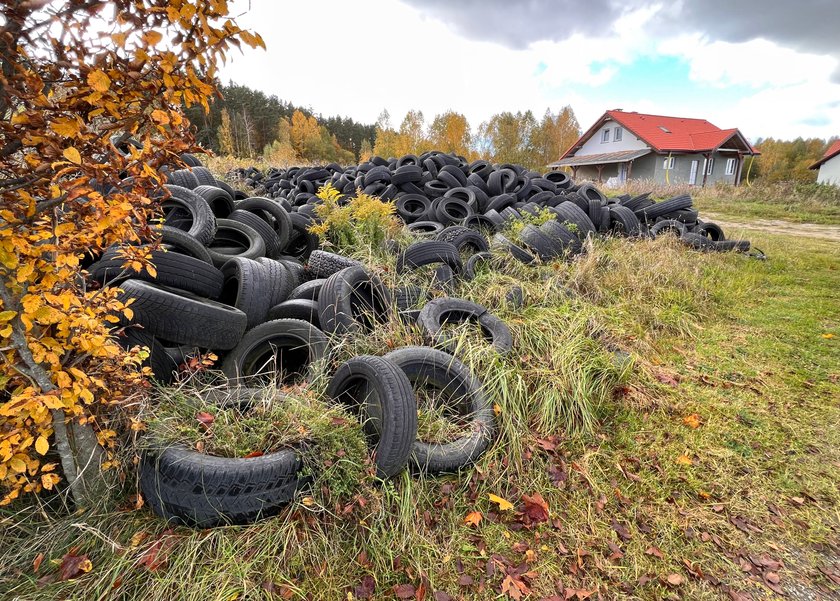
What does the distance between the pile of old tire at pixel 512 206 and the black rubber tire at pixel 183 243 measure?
2.84 m

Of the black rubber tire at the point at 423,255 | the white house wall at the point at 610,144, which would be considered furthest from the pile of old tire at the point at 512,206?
the white house wall at the point at 610,144

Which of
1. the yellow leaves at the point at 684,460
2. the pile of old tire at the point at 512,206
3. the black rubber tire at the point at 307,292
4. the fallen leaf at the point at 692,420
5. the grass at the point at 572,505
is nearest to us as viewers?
the grass at the point at 572,505

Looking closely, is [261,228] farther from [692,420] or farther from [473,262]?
[692,420]

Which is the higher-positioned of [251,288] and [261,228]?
[261,228]

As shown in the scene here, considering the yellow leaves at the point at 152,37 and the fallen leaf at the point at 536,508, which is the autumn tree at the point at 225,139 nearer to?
the yellow leaves at the point at 152,37

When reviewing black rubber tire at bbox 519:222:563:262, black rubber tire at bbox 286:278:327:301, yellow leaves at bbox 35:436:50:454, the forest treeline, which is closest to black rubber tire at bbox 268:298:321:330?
black rubber tire at bbox 286:278:327:301

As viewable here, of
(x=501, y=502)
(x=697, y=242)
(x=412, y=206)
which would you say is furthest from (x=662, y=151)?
(x=501, y=502)

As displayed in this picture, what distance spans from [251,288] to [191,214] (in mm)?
1723

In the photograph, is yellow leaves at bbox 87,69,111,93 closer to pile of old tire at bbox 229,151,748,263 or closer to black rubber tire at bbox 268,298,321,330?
black rubber tire at bbox 268,298,321,330

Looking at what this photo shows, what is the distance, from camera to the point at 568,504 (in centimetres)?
270

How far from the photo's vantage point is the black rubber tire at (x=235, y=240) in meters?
4.64

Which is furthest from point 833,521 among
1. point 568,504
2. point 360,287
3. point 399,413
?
point 360,287

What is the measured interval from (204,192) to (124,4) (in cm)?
382

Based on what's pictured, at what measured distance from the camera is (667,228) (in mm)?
8602
